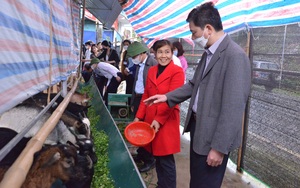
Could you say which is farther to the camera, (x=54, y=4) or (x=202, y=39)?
(x=54, y=4)

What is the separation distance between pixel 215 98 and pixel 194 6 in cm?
302

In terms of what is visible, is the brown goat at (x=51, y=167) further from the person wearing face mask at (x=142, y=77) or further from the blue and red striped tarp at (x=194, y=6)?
the blue and red striped tarp at (x=194, y=6)

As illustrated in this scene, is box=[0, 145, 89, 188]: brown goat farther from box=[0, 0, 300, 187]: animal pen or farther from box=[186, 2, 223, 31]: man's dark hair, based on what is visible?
box=[186, 2, 223, 31]: man's dark hair

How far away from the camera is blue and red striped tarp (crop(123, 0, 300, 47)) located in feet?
9.96

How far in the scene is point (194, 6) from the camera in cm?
482

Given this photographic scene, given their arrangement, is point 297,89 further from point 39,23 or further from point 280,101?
point 39,23

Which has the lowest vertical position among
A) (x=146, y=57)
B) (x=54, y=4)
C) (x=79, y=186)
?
(x=79, y=186)

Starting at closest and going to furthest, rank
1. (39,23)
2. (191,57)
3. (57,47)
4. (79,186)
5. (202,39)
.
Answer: (39,23) → (202,39) → (79,186) → (57,47) → (191,57)

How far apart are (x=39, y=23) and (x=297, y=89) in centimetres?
316

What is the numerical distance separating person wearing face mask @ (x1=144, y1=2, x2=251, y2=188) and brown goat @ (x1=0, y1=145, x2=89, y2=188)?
3.82 feet

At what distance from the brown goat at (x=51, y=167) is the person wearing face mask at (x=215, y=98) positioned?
3.82 feet

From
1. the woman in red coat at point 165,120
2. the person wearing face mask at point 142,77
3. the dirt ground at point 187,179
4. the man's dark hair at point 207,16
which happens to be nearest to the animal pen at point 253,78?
the dirt ground at point 187,179

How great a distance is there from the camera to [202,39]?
8.06 ft

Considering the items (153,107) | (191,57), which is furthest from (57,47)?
(191,57)
